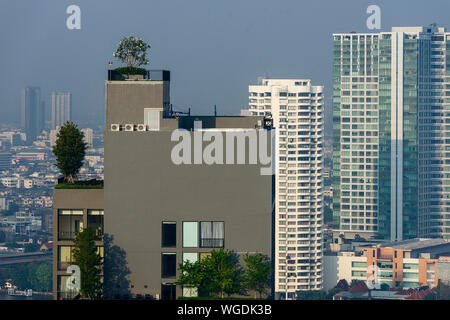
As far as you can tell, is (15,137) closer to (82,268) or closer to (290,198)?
(290,198)

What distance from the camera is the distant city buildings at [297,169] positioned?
4225 inches

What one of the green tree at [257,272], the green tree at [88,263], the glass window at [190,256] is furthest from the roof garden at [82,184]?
the green tree at [257,272]

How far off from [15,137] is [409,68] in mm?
55762

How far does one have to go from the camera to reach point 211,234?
22.9 m

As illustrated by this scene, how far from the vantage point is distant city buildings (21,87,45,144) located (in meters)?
117

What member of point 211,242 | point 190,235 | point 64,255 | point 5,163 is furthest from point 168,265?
point 5,163

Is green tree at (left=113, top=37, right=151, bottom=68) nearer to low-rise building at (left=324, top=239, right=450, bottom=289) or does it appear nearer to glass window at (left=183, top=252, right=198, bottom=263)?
glass window at (left=183, top=252, right=198, bottom=263)

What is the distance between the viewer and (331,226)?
130 meters

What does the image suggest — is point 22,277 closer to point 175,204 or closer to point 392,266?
point 392,266

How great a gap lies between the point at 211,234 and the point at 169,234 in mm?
1044

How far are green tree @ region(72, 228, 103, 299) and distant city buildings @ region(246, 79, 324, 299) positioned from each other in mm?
84018

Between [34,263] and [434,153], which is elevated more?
[434,153]

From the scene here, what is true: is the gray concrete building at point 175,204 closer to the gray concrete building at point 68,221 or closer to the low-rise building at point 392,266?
the gray concrete building at point 68,221

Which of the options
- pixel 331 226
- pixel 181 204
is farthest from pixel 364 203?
pixel 181 204
